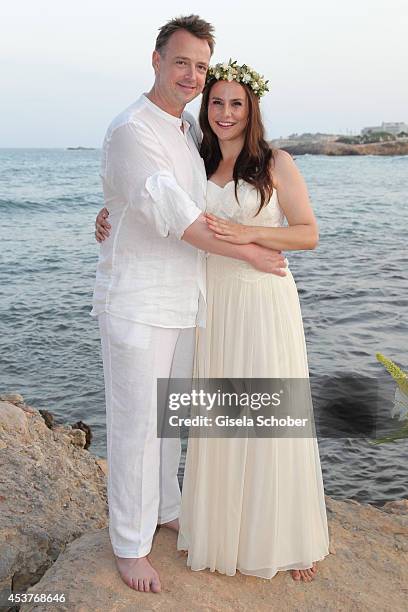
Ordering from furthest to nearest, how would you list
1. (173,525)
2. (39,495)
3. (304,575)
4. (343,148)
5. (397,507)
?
(343,148) < (397,507) < (39,495) < (173,525) < (304,575)

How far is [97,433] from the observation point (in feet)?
20.1

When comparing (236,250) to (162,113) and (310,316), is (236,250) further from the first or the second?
(310,316)

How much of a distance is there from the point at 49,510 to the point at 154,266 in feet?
5.78

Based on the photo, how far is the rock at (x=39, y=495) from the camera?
3459 millimetres

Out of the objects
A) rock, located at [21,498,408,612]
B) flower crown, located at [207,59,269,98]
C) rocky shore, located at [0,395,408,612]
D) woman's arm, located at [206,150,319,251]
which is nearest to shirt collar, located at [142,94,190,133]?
flower crown, located at [207,59,269,98]

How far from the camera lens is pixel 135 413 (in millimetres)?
2953

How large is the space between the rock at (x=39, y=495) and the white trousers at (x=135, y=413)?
63cm

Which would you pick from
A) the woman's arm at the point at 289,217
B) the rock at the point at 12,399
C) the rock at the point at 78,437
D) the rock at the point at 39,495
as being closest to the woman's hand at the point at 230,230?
the woman's arm at the point at 289,217

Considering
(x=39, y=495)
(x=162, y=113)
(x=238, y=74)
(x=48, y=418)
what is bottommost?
(x=48, y=418)

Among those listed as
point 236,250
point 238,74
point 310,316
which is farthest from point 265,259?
point 310,316

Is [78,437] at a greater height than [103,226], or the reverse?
[103,226]

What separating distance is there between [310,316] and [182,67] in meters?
→ 7.11

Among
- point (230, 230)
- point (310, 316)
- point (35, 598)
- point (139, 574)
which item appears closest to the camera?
point (230, 230)

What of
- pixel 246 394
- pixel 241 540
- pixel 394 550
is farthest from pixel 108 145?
pixel 394 550
